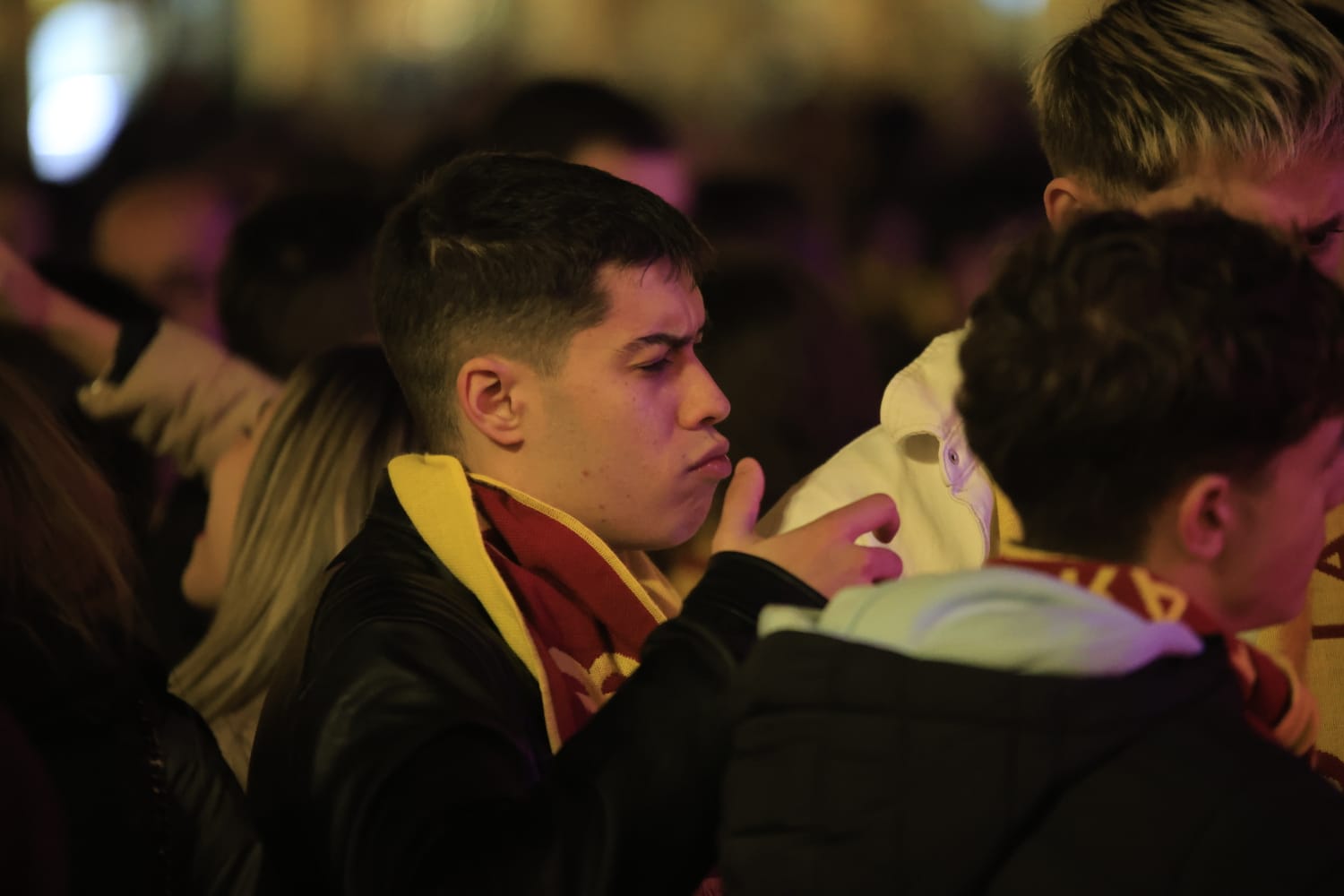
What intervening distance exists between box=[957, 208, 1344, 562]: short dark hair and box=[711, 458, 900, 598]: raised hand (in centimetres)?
24

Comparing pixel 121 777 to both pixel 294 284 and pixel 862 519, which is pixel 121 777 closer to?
pixel 862 519

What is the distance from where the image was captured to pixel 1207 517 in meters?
1.29

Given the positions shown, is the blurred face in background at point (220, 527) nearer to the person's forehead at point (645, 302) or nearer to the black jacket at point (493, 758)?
the person's forehead at point (645, 302)

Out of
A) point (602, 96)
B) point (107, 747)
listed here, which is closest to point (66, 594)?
point (107, 747)

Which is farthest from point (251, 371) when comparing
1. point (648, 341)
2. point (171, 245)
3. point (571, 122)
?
point (648, 341)

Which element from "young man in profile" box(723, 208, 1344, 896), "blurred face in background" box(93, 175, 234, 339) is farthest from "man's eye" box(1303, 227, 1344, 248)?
"blurred face in background" box(93, 175, 234, 339)

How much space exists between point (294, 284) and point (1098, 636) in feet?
10.0

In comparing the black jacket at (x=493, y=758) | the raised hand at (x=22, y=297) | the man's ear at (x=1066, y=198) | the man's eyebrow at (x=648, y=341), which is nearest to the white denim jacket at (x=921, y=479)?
the man's ear at (x=1066, y=198)

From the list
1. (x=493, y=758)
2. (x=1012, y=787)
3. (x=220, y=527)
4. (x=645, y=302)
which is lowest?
(x=220, y=527)

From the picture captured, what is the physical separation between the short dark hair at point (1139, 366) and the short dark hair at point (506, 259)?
23.9 inches

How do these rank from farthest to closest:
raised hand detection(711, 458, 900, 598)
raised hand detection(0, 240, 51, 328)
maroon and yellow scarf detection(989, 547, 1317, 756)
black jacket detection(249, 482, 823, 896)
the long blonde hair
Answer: raised hand detection(0, 240, 51, 328), the long blonde hair, raised hand detection(711, 458, 900, 598), black jacket detection(249, 482, 823, 896), maroon and yellow scarf detection(989, 547, 1317, 756)

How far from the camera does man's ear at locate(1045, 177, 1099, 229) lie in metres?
1.91

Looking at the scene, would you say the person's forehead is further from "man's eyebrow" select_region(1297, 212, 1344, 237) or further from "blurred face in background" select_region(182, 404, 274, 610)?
"blurred face in background" select_region(182, 404, 274, 610)

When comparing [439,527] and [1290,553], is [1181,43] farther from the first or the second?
[439,527]
